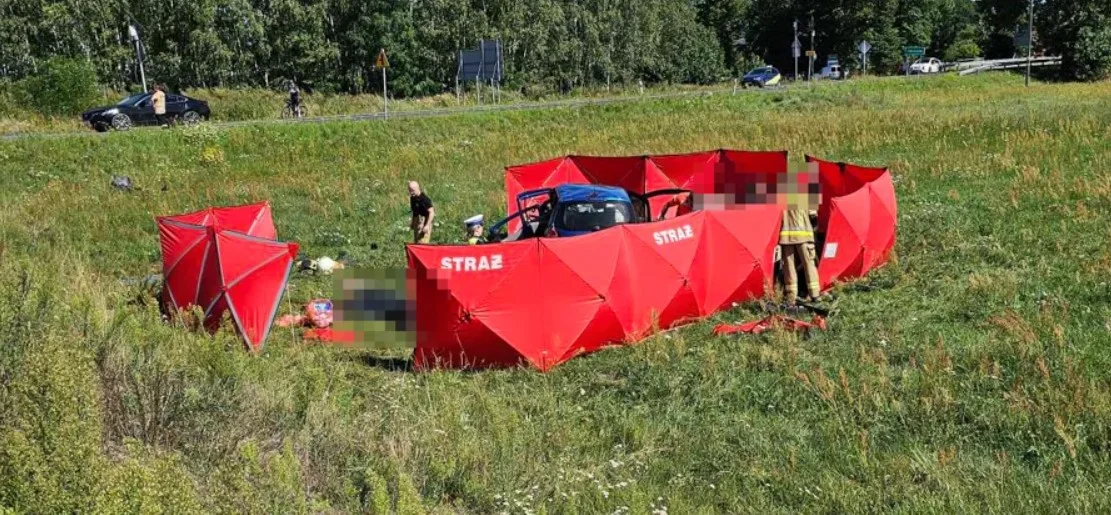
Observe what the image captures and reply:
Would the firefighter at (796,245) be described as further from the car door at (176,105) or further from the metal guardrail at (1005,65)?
the metal guardrail at (1005,65)

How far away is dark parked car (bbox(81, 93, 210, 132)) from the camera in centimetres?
2480

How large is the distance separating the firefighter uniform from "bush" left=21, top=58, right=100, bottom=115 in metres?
28.9

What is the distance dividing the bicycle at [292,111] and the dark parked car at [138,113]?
381cm

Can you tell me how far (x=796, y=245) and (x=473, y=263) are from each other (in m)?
3.82

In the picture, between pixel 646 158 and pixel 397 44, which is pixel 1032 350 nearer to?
pixel 646 158

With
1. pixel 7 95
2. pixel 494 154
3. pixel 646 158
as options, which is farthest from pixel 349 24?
pixel 646 158

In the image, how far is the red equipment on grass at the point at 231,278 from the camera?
7863 millimetres

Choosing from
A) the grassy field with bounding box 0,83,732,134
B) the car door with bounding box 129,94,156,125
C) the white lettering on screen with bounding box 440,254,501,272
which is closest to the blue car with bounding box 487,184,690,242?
the white lettering on screen with bounding box 440,254,501,272

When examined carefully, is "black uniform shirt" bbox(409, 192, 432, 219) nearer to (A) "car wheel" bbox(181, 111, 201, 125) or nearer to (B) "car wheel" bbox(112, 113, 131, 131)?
(B) "car wheel" bbox(112, 113, 131, 131)

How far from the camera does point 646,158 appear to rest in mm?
14281

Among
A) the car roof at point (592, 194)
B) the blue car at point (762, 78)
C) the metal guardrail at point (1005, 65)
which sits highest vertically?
the metal guardrail at point (1005, 65)

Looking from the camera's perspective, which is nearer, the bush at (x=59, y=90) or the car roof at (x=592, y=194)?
the car roof at (x=592, y=194)

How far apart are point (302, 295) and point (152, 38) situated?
4434 cm

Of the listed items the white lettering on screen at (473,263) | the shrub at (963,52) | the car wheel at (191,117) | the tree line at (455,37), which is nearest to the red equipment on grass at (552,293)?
the white lettering on screen at (473,263)
